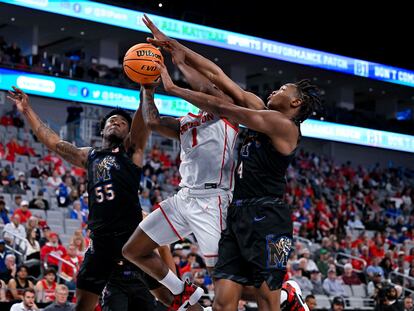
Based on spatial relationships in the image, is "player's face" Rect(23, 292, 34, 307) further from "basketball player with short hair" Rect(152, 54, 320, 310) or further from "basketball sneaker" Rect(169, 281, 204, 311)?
"basketball player with short hair" Rect(152, 54, 320, 310)

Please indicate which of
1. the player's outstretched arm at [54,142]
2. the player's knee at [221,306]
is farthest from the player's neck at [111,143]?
the player's knee at [221,306]

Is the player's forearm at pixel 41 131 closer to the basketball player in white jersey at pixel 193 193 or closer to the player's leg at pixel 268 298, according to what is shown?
the basketball player in white jersey at pixel 193 193

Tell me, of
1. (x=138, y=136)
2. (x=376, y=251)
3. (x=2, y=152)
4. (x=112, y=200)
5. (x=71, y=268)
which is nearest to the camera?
(x=112, y=200)

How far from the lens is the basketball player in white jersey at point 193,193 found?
19.9 ft

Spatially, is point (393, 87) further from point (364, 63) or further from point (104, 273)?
point (104, 273)

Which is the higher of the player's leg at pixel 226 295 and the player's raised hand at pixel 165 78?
the player's raised hand at pixel 165 78

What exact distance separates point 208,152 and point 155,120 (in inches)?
23.4

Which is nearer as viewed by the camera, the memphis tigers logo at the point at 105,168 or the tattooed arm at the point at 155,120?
the tattooed arm at the point at 155,120

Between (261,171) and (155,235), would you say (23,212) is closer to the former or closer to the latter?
(155,235)

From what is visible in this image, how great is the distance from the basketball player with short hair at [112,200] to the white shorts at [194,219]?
47 centimetres

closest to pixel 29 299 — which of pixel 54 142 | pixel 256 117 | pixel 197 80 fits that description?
pixel 54 142

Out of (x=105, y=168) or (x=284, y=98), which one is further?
(x=105, y=168)

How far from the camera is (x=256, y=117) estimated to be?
5527 mm

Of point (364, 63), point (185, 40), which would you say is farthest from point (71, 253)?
point (364, 63)
